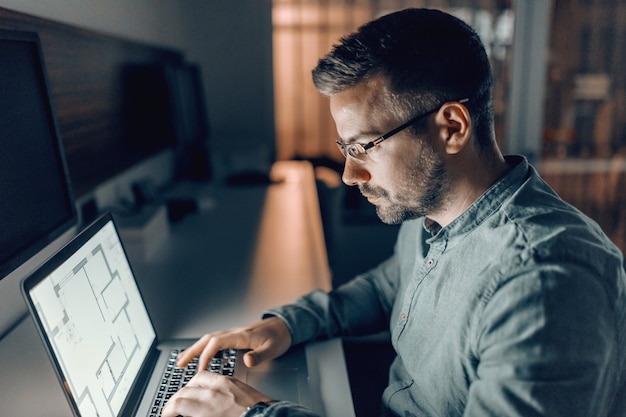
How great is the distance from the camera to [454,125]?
0.87 meters

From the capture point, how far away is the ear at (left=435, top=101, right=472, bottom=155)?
0.86 meters

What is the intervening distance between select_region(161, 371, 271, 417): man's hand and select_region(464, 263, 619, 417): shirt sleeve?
33 cm

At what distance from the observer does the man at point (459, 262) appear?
0.67 m

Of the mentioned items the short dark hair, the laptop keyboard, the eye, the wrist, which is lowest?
the laptop keyboard

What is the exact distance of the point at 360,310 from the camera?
121 centimetres

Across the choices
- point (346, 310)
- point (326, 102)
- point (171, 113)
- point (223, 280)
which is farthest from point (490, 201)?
point (326, 102)

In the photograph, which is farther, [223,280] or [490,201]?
[223,280]

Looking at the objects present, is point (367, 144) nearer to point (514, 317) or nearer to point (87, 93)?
point (514, 317)

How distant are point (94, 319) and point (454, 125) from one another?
2.09 ft

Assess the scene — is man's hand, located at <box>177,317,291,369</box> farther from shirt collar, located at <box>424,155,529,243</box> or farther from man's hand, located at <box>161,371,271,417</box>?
shirt collar, located at <box>424,155,529,243</box>

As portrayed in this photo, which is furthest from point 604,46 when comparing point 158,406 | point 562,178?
point 158,406

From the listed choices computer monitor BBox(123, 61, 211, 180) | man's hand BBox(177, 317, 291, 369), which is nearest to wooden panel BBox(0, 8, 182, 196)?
computer monitor BBox(123, 61, 211, 180)

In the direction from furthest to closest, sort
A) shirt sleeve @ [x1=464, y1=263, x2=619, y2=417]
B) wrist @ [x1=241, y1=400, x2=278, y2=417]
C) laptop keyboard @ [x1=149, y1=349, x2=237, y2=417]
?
laptop keyboard @ [x1=149, y1=349, x2=237, y2=417], wrist @ [x1=241, y1=400, x2=278, y2=417], shirt sleeve @ [x1=464, y1=263, x2=619, y2=417]

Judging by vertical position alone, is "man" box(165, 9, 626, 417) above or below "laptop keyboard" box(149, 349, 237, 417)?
above
